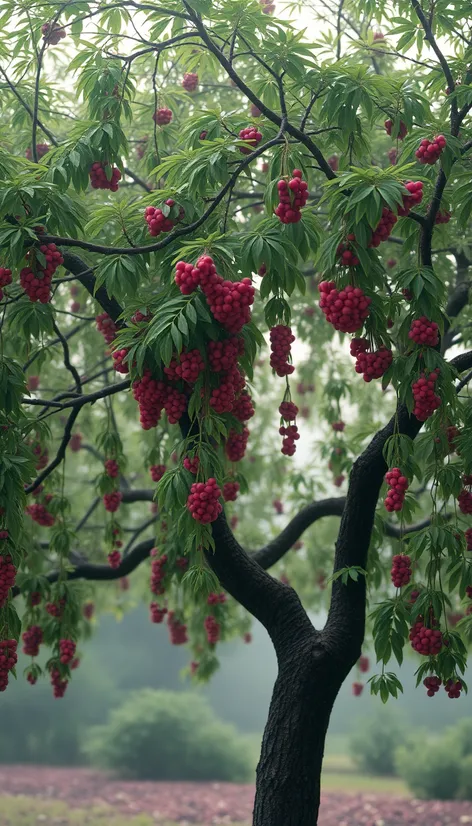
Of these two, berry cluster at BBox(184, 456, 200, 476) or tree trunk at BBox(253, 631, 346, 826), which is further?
tree trunk at BBox(253, 631, 346, 826)

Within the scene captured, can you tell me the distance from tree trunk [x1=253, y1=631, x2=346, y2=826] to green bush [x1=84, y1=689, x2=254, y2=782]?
34.2 feet

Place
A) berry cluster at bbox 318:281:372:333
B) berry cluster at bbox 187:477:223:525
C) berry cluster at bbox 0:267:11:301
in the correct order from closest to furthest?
berry cluster at bbox 318:281:372:333
berry cluster at bbox 187:477:223:525
berry cluster at bbox 0:267:11:301

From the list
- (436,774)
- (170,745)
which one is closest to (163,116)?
(436,774)

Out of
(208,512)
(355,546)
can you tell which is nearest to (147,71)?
(355,546)

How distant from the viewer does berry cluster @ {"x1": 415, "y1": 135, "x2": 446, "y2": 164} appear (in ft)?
13.2

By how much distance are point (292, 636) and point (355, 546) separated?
0.62m

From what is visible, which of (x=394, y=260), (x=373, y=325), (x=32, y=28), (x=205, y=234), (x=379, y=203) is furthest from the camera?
(x=394, y=260)

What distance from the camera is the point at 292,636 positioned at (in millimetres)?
5238

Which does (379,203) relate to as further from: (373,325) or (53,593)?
(53,593)

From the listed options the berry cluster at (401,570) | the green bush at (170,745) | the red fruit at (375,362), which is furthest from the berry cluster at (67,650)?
the green bush at (170,745)

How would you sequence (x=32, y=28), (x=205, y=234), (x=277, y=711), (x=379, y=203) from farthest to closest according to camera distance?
(x=277, y=711) < (x=32, y=28) < (x=205, y=234) < (x=379, y=203)

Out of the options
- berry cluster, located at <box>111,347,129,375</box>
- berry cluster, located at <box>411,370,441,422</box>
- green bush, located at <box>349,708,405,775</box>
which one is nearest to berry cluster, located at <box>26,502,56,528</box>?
berry cluster, located at <box>111,347,129,375</box>

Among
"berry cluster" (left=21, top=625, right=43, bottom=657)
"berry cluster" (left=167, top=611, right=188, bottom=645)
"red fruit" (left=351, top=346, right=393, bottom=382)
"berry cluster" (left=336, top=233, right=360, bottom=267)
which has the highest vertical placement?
"berry cluster" (left=336, top=233, right=360, bottom=267)

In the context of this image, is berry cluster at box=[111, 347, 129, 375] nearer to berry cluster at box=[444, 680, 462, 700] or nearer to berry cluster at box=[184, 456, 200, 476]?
berry cluster at box=[184, 456, 200, 476]
